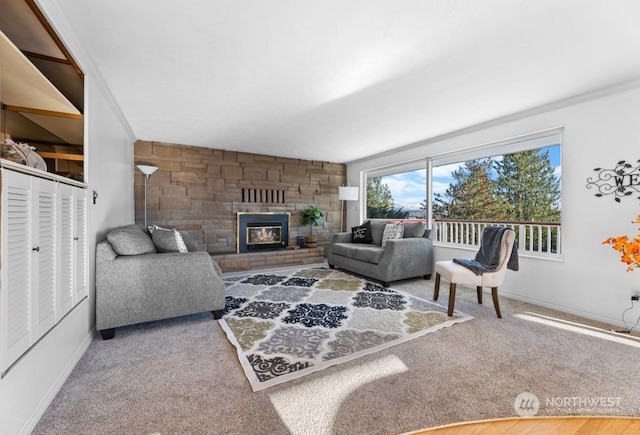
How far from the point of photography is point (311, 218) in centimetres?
544

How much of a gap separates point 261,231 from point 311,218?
1.01 metres

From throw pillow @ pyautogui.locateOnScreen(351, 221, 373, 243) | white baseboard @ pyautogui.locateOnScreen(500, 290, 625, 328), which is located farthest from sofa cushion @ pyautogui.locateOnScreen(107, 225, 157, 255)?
white baseboard @ pyautogui.locateOnScreen(500, 290, 625, 328)

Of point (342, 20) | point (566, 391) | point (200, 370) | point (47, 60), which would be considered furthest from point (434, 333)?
point (47, 60)

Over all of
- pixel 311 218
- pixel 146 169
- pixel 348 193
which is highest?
pixel 146 169

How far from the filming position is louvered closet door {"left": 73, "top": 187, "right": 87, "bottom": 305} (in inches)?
71.6

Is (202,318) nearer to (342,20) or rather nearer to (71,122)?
(71,122)

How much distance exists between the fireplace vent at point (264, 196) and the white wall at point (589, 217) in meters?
3.81

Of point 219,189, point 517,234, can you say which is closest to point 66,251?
point 219,189

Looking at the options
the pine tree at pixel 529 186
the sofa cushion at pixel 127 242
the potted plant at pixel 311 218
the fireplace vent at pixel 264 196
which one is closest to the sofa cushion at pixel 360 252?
the potted plant at pixel 311 218

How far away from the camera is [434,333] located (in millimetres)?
2256

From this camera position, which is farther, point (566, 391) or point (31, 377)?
point (566, 391)

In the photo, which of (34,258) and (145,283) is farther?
(145,283)

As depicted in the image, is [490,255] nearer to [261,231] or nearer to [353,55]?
[353,55]

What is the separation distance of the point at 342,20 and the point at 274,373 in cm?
217
